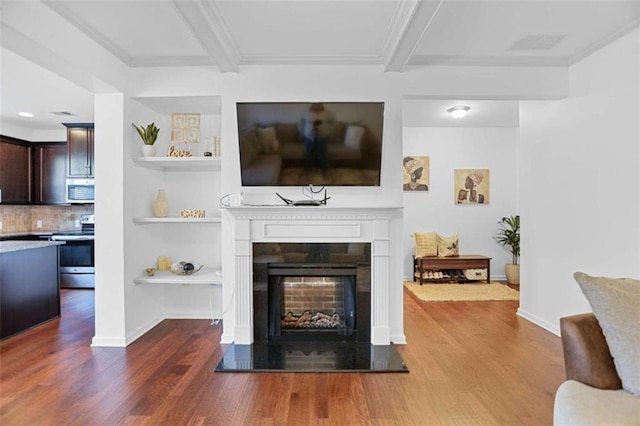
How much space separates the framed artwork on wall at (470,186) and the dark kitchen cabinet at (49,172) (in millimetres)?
6364

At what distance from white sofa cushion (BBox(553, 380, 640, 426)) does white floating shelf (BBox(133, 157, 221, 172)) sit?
122 inches

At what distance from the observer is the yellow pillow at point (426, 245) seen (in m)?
6.13

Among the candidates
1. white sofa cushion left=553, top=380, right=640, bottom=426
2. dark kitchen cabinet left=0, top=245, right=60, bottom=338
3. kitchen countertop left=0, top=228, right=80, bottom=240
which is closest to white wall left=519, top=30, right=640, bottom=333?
white sofa cushion left=553, top=380, right=640, bottom=426

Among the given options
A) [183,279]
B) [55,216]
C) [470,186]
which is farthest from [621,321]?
[55,216]

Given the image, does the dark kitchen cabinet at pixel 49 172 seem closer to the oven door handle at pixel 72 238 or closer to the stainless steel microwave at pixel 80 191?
the stainless steel microwave at pixel 80 191

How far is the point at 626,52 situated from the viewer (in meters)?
3.01

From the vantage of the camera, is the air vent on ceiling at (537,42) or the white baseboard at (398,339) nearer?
the air vent on ceiling at (537,42)

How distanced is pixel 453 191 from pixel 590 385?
17.2 ft

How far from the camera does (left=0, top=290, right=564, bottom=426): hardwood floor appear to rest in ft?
7.39

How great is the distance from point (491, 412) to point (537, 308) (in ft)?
7.17

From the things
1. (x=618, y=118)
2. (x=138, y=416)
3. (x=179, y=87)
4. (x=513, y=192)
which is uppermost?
(x=179, y=87)

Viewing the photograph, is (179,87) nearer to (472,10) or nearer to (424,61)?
(424,61)

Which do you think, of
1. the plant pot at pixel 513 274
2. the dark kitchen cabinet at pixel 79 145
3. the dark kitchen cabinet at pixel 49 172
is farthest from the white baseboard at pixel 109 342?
the plant pot at pixel 513 274

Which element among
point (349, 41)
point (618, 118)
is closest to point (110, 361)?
point (349, 41)
